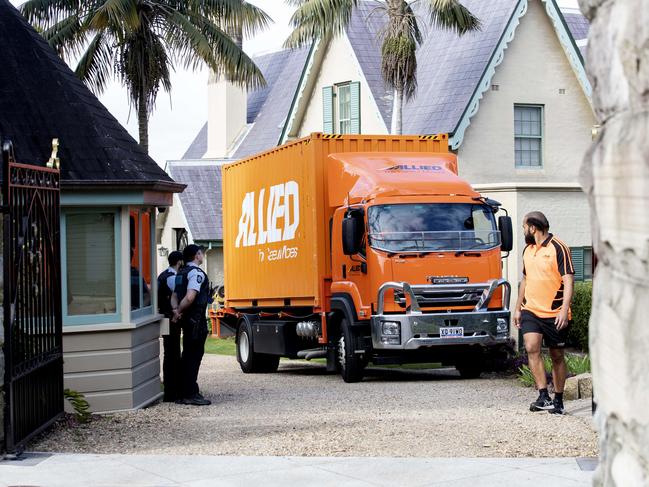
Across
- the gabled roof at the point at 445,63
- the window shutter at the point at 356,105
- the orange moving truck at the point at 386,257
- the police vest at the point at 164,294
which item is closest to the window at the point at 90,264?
the police vest at the point at 164,294

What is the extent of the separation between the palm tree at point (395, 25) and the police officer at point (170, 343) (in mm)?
11678

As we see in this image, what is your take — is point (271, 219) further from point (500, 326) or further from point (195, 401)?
point (195, 401)

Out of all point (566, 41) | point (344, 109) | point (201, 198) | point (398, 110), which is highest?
point (566, 41)

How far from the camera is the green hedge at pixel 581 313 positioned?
751 inches

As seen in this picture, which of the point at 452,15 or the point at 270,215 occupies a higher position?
the point at 452,15

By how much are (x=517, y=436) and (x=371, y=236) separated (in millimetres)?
6806

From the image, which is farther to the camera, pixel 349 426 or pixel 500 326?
pixel 500 326

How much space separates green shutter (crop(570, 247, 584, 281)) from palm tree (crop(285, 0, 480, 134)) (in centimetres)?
534

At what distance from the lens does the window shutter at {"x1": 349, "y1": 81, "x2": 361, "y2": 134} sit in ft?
99.1

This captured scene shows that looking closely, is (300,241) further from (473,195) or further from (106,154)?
(106,154)

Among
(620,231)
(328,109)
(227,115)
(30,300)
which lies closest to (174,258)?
(30,300)

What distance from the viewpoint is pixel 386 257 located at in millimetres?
16797

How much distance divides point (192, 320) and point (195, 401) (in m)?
0.97

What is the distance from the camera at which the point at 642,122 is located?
120 inches
